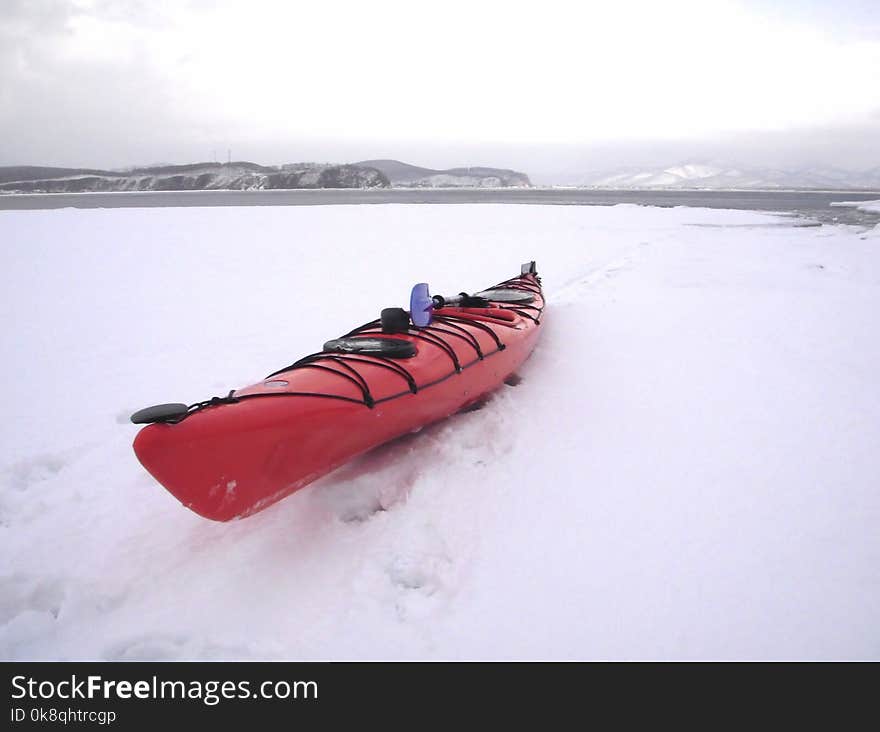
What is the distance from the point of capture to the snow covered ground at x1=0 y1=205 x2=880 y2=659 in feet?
6.50

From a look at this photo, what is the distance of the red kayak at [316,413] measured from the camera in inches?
82.6

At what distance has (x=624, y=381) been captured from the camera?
4.03m

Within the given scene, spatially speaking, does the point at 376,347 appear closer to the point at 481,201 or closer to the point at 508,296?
the point at 508,296

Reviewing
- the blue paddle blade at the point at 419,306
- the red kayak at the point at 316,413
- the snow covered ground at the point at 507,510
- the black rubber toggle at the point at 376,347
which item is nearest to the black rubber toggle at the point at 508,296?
the snow covered ground at the point at 507,510

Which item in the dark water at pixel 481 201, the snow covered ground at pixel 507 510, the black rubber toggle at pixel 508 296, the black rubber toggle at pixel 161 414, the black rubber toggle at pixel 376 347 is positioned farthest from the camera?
the dark water at pixel 481 201

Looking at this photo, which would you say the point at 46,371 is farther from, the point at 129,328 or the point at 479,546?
the point at 479,546

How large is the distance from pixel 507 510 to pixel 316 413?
3.42ft

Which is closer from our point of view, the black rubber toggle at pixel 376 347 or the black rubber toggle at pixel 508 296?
the black rubber toggle at pixel 376 347

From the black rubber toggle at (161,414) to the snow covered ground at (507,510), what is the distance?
2.23 ft

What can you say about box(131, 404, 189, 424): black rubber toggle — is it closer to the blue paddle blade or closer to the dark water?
the blue paddle blade

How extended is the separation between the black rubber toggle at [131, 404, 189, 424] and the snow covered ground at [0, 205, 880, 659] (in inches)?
26.8

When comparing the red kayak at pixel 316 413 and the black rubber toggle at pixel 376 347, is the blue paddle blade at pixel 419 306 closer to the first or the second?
the red kayak at pixel 316 413

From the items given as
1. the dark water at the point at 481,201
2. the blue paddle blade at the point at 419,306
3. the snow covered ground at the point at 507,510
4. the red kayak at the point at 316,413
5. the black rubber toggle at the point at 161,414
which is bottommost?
the snow covered ground at the point at 507,510
